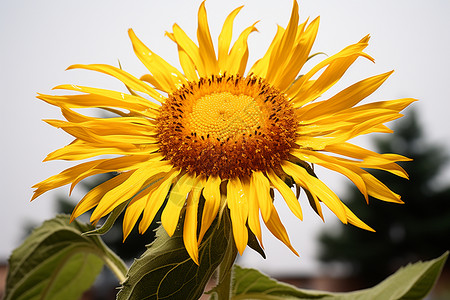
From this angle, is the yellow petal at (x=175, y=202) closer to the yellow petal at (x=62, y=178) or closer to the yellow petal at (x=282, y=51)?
the yellow petal at (x=62, y=178)

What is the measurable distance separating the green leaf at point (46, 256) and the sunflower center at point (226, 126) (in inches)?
21.5

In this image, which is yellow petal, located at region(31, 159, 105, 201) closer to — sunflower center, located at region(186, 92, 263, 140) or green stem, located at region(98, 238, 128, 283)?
sunflower center, located at region(186, 92, 263, 140)

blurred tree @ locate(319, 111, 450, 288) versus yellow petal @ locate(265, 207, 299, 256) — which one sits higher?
yellow petal @ locate(265, 207, 299, 256)

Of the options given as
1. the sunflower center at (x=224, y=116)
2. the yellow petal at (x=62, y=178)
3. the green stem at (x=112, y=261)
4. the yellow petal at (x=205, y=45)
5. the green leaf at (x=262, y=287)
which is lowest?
the green leaf at (x=262, y=287)

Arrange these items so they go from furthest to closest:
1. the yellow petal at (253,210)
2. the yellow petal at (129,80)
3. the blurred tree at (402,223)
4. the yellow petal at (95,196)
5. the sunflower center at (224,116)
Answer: the blurred tree at (402,223) → the yellow petal at (129,80) → the sunflower center at (224,116) → the yellow petal at (95,196) → the yellow petal at (253,210)

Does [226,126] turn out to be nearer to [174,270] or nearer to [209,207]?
[209,207]

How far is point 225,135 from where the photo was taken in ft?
3.72

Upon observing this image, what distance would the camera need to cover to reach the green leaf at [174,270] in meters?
0.99

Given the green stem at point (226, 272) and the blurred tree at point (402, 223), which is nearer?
the green stem at point (226, 272)

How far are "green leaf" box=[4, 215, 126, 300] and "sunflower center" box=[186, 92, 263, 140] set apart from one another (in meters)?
0.58

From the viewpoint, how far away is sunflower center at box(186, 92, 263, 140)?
114cm

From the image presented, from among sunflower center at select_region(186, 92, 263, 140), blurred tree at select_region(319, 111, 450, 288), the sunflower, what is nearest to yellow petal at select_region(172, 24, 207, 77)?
the sunflower

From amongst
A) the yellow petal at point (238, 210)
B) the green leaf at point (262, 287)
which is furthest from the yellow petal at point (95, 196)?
the green leaf at point (262, 287)

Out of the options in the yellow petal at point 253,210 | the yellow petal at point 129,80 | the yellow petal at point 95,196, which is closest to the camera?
the yellow petal at point 253,210
